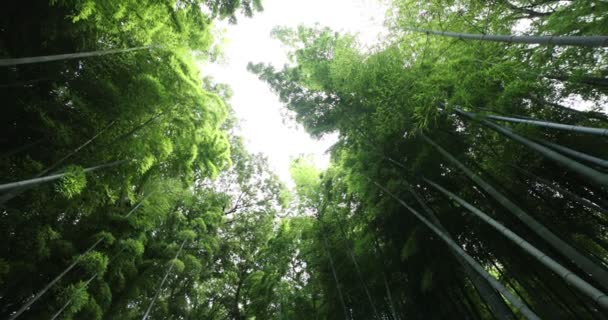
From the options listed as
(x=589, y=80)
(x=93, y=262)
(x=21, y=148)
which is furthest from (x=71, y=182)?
(x=589, y=80)

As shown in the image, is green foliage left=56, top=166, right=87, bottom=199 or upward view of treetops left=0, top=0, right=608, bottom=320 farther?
upward view of treetops left=0, top=0, right=608, bottom=320

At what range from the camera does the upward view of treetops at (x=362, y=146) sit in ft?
8.74

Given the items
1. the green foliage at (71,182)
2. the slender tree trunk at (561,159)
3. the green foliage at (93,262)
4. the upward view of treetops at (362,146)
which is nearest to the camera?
the slender tree trunk at (561,159)

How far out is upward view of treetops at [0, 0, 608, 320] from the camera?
266 centimetres

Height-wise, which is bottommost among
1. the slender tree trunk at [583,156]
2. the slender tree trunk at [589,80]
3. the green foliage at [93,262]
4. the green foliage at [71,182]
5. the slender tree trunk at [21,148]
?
the slender tree trunk at [583,156]

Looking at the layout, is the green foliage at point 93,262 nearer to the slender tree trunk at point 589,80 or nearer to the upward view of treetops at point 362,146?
the upward view of treetops at point 362,146

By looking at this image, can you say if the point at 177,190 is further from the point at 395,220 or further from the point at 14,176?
the point at 395,220

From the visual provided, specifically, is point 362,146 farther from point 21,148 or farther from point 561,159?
point 21,148

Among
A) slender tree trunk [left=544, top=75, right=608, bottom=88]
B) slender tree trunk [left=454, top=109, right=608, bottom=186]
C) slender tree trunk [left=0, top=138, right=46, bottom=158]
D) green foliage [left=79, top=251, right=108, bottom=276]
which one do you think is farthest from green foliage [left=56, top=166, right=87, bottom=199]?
slender tree trunk [left=544, top=75, right=608, bottom=88]

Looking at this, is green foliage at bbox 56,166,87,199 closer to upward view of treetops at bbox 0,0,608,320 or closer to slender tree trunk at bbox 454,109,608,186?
upward view of treetops at bbox 0,0,608,320

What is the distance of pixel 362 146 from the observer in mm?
4750

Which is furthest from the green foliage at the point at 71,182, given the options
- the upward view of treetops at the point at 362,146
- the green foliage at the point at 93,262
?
the green foliage at the point at 93,262

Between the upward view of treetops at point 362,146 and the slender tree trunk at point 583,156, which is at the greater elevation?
the upward view of treetops at point 362,146

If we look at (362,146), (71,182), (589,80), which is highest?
(362,146)
